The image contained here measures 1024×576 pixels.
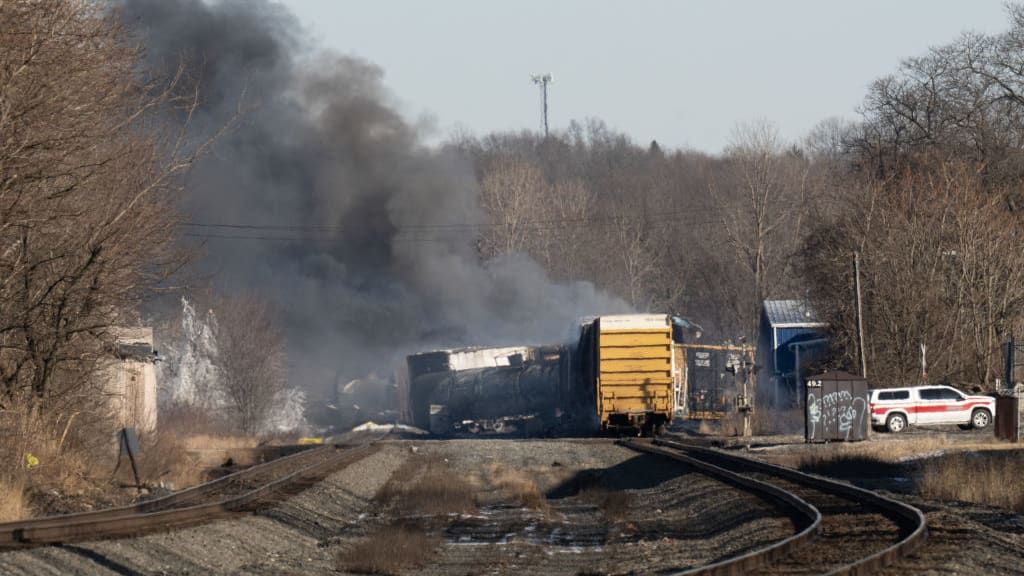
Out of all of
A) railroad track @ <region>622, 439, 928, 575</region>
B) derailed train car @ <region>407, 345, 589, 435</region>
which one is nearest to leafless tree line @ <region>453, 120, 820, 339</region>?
Result: derailed train car @ <region>407, 345, 589, 435</region>

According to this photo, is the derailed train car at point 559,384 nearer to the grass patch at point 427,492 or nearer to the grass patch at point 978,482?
the grass patch at point 427,492

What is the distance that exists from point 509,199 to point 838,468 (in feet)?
188

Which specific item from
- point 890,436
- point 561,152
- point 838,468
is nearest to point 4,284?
point 838,468

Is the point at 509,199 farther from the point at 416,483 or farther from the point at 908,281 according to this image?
the point at 416,483

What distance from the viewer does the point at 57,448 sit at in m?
20.8

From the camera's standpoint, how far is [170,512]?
14.7m

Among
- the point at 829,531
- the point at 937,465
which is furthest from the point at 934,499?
the point at 937,465

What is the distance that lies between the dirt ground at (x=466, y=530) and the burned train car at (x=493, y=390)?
16.7m

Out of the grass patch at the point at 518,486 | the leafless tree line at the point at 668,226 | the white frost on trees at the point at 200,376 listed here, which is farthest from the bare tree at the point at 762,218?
the grass patch at the point at 518,486

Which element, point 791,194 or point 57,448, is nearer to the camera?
point 57,448

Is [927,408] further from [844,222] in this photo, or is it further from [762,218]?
[762,218]

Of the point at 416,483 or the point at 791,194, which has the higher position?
the point at 791,194

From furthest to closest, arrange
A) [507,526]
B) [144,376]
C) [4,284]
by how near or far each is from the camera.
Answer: [144,376] → [4,284] → [507,526]

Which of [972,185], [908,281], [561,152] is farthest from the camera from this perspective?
[561,152]
